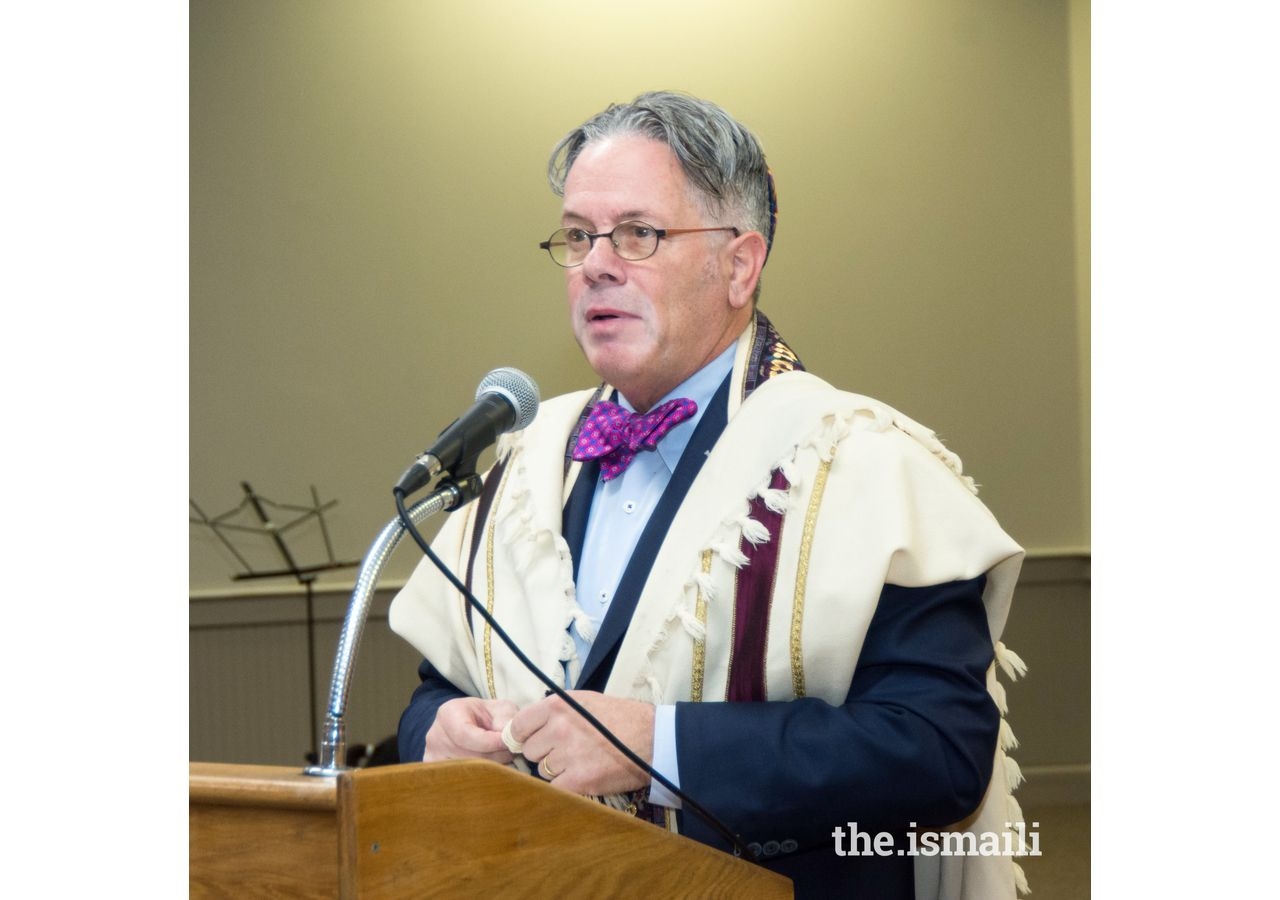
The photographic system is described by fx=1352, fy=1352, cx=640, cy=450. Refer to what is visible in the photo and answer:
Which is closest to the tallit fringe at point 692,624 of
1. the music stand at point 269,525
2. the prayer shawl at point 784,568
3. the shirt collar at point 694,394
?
the prayer shawl at point 784,568

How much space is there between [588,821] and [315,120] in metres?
4.06

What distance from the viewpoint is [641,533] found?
1.88 meters

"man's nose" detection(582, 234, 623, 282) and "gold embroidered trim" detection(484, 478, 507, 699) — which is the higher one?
"man's nose" detection(582, 234, 623, 282)

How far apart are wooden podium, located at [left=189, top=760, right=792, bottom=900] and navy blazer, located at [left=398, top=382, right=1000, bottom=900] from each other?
0.29m

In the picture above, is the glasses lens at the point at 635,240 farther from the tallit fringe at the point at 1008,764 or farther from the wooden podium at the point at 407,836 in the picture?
the wooden podium at the point at 407,836

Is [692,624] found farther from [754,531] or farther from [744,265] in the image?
[744,265]

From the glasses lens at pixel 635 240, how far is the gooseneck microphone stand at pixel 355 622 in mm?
664

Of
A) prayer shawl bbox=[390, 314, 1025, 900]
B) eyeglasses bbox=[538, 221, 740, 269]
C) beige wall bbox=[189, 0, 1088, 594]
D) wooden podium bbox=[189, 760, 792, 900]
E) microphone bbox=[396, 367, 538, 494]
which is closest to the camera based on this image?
wooden podium bbox=[189, 760, 792, 900]

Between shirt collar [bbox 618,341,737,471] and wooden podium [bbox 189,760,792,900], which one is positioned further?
shirt collar [bbox 618,341,737,471]

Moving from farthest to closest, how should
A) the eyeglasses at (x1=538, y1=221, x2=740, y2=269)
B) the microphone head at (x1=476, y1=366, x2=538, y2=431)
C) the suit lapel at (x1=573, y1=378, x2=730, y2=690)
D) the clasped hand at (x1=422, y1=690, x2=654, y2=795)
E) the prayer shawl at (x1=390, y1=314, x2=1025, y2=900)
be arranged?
the eyeglasses at (x1=538, y1=221, x2=740, y2=269), the suit lapel at (x1=573, y1=378, x2=730, y2=690), the prayer shawl at (x1=390, y1=314, x2=1025, y2=900), the clasped hand at (x1=422, y1=690, x2=654, y2=795), the microphone head at (x1=476, y1=366, x2=538, y2=431)

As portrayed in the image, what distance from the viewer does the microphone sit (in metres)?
1.27

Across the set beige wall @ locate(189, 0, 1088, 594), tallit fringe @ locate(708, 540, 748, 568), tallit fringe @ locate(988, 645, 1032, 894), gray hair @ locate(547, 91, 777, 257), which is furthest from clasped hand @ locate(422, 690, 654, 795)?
beige wall @ locate(189, 0, 1088, 594)

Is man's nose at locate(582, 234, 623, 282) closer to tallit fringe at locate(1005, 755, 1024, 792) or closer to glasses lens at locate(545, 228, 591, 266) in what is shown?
glasses lens at locate(545, 228, 591, 266)
